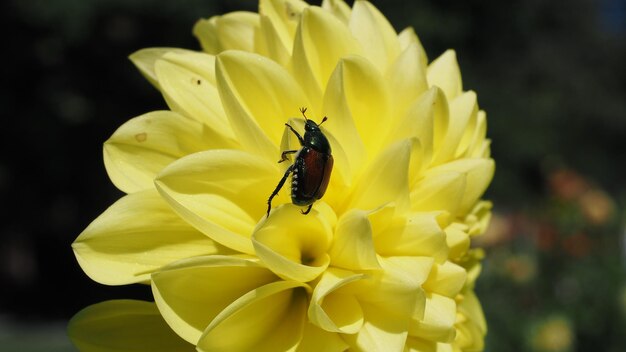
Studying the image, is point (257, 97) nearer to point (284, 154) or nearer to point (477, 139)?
point (284, 154)

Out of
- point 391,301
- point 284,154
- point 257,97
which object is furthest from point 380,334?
point 257,97

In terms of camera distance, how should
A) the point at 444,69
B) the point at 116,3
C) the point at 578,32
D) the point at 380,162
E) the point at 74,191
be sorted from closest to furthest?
the point at 380,162
the point at 444,69
the point at 116,3
the point at 74,191
the point at 578,32

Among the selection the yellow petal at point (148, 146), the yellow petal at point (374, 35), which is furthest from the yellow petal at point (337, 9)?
the yellow petal at point (148, 146)

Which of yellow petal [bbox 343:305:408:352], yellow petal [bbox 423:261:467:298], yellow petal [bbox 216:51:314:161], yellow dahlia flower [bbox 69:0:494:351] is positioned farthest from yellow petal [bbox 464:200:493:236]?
yellow petal [bbox 216:51:314:161]

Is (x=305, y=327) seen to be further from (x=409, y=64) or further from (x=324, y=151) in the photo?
(x=409, y=64)

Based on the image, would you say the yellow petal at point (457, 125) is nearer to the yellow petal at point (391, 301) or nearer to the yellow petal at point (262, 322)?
the yellow petal at point (391, 301)

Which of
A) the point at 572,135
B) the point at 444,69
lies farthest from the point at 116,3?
the point at 572,135

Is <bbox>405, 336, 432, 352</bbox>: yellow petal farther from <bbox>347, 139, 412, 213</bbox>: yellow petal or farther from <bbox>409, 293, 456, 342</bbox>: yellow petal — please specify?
<bbox>347, 139, 412, 213</bbox>: yellow petal
